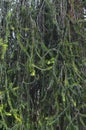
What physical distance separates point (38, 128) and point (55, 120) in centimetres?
10

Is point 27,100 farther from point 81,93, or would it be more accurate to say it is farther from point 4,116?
point 81,93

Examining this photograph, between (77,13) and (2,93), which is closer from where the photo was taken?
(2,93)

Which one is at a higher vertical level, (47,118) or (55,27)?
(55,27)

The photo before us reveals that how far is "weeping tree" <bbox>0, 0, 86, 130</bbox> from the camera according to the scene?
1.37 m

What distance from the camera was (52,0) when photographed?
1448 millimetres

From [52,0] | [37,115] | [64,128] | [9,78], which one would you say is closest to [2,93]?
[9,78]

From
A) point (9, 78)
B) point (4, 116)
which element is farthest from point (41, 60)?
point (4, 116)

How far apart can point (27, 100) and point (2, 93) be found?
114 millimetres

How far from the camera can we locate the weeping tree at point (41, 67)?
137cm

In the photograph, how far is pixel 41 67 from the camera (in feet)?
4.50

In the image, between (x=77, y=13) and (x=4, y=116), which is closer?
(x=4, y=116)

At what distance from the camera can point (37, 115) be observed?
56.4 inches

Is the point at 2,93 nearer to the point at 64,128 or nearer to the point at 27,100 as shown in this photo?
the point at 27,100

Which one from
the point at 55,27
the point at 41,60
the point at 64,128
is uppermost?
the point at 55,27
